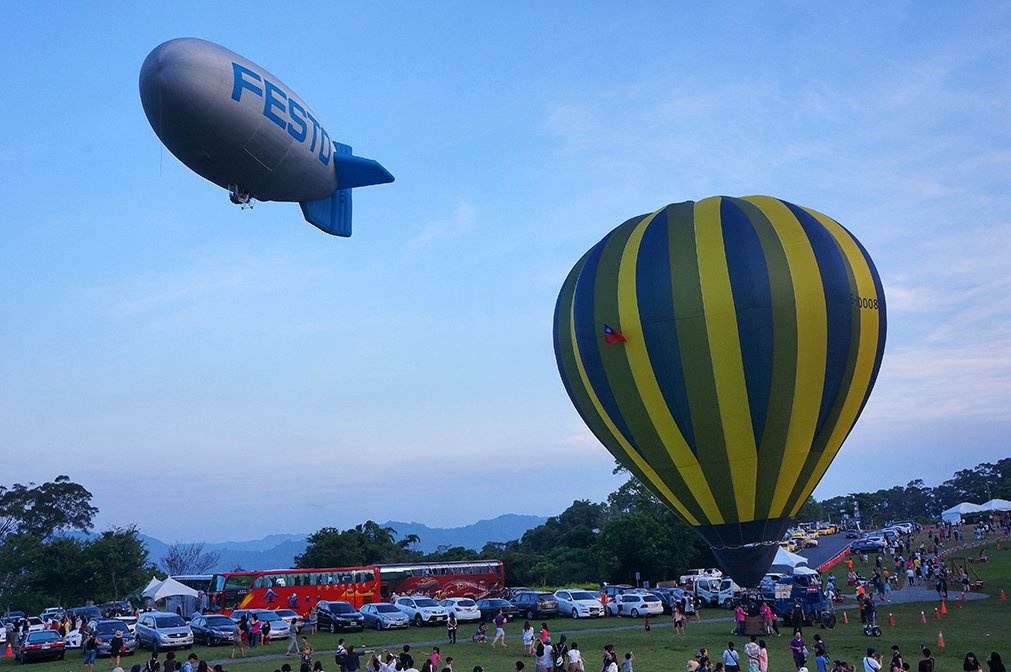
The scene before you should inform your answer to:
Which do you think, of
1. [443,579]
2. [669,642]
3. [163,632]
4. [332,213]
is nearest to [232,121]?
[332,213]

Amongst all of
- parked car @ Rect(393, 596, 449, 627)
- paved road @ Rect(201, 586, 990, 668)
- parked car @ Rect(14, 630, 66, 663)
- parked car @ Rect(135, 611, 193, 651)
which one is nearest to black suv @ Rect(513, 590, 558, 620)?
paved road @ Rect(201, 586, 990, 668)

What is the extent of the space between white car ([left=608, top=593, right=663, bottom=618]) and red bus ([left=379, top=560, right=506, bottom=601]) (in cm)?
1144

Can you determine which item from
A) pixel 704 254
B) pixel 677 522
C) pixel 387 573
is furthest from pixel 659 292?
pixel 677 522

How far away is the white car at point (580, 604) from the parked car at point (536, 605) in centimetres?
35

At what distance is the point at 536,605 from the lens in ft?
123

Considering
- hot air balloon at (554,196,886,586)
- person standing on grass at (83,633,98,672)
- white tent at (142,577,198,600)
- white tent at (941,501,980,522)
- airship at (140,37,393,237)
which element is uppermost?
airship at (140,37,393,237)

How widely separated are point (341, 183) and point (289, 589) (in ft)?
74.8

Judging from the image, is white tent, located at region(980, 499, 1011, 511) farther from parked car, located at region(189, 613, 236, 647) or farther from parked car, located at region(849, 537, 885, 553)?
parked car, located at region(189, 613, 236, 647)

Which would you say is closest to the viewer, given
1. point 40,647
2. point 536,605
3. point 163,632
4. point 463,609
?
point 40,647

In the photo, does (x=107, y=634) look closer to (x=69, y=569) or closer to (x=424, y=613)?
(x=424, y=613)

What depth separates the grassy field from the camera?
22.7 m

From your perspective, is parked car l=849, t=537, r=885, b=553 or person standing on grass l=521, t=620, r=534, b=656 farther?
parked car l=849, t=537, r=885, b=553

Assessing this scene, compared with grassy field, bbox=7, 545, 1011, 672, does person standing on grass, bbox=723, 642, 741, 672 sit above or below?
above

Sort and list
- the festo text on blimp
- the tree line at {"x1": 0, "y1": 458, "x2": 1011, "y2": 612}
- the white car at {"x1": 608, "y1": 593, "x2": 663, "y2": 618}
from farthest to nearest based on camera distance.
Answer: the tree line at {"x1": 0, "y1": 458, "x2": 1011, "y2": 612}, the white car at {"x1": 608, "y1": 593, "x2": 663, "y2": 618}, the festo text on blimp
